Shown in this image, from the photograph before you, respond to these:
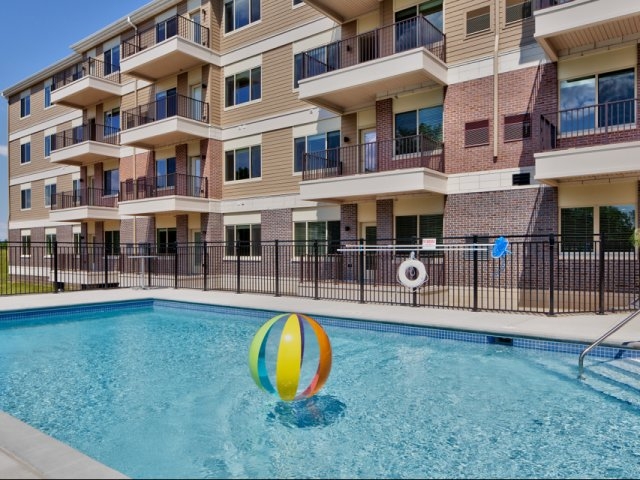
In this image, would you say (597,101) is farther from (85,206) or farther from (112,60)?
(112,60)

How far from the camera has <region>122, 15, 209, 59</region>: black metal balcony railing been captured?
72.3 feet

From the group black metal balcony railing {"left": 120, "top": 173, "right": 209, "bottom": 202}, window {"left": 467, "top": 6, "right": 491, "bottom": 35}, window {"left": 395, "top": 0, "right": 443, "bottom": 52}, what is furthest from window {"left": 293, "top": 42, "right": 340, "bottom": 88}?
black metal balcony railing {"left": 120, "top": 173, "right": 209, "bottom": 202}

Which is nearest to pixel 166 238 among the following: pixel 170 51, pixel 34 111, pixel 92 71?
pixel 170 51

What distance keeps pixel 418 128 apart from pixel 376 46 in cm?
353

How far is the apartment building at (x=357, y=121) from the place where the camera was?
500 inches

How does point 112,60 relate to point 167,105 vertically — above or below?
above

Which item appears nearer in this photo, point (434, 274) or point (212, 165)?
point (434, 274)

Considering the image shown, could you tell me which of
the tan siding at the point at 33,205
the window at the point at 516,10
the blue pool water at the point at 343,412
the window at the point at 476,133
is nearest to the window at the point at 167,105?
the tan siding at the point at 33,205

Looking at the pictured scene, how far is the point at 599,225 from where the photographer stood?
12664 millimetres

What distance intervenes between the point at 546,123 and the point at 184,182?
16.1 meters

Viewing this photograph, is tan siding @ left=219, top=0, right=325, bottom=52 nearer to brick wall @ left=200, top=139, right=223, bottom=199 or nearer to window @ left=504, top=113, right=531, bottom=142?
brick wall @ left=200, top=139, right=223, bottom=199

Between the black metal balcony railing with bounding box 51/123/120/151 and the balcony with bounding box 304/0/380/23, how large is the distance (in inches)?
597

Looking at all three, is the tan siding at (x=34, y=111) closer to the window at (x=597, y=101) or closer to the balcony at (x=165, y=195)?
the balcony at (x=165, y=195)

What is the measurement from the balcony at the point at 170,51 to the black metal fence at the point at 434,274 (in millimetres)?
8859
